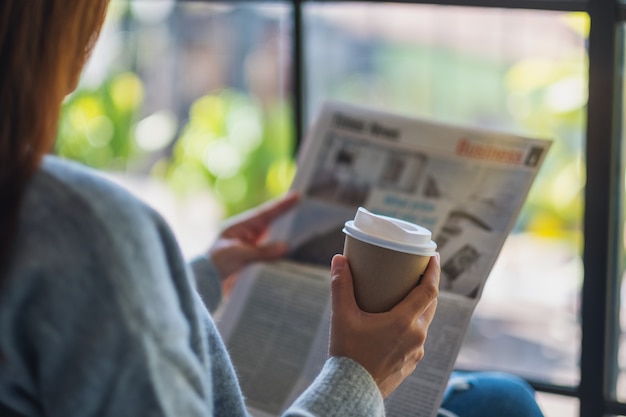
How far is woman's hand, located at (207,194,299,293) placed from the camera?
1.10 metres

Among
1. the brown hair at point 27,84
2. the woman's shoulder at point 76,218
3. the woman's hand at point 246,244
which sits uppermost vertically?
the brown hair at point 27,84

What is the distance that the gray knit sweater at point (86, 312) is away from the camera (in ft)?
1.73

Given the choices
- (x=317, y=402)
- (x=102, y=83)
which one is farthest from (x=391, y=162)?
(x=102, y=83)

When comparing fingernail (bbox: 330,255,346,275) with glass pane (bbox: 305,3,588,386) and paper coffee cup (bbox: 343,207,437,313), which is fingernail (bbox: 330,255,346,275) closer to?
paper coffee cup (bbox: 343,207,437,313)

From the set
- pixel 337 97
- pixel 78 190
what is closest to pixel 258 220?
pixel 78 190

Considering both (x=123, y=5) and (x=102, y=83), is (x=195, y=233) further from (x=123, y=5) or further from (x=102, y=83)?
(x=123, y=5)

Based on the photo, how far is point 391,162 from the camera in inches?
42.3

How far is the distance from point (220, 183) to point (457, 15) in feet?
3.21

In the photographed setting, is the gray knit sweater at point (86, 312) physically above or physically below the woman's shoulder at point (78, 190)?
below

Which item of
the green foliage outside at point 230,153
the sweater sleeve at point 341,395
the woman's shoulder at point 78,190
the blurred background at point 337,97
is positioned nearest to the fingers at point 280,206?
the sweater sleeve at point 341,395

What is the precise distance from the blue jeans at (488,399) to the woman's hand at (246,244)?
0.30 meters

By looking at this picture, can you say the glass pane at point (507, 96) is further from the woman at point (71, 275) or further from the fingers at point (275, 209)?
the woman at point (71, 275)

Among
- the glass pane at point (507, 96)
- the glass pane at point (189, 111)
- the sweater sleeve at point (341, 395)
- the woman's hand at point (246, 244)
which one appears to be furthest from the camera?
the glass pane at point (189, 111)

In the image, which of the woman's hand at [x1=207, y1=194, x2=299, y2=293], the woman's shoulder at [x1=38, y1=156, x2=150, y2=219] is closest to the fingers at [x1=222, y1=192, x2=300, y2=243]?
the woman's hand at [x1=207, y1=194, x2=299, y2=293]
